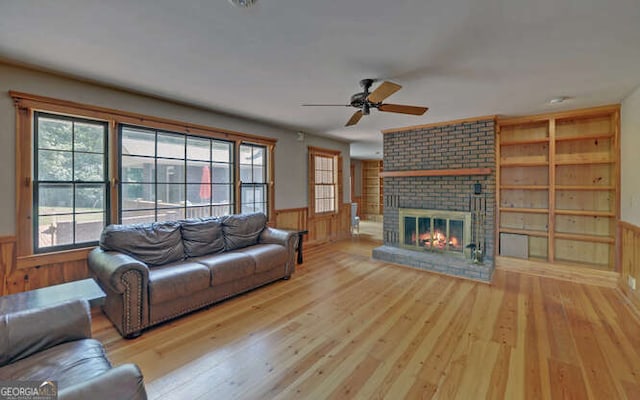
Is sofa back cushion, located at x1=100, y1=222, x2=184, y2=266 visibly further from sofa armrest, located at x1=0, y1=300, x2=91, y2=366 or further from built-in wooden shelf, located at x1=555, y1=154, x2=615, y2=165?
built-in wooden shelf, located at x1=555, y1=154, x2=615, y2=165

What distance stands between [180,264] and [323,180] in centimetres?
414

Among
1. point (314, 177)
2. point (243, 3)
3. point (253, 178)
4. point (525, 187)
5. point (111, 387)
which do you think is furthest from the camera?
point (314, 177)

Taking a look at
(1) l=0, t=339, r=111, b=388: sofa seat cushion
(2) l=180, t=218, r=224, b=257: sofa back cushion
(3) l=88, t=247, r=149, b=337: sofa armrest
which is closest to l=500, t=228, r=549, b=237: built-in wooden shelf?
(2) l=180, t=218, r=224, b=257: sofa back cushion

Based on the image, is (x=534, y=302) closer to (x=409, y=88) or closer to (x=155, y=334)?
(x=409, y=88)

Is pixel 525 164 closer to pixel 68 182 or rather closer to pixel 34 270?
pixel 68 182

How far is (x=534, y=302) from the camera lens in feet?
10.6

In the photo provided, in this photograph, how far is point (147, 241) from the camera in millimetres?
3092

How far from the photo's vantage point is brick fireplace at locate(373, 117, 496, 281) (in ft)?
14.6

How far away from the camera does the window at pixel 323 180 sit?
616 cm

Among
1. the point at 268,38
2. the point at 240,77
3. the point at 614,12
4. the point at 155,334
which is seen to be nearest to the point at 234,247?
the point at 155,334

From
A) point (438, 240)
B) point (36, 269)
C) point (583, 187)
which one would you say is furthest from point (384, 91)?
point (36, 269)

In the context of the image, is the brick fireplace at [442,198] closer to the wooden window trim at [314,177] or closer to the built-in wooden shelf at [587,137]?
the built-in wooden shelf at [587,137]

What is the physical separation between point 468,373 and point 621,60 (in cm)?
306

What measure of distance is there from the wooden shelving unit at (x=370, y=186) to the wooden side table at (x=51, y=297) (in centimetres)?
978
